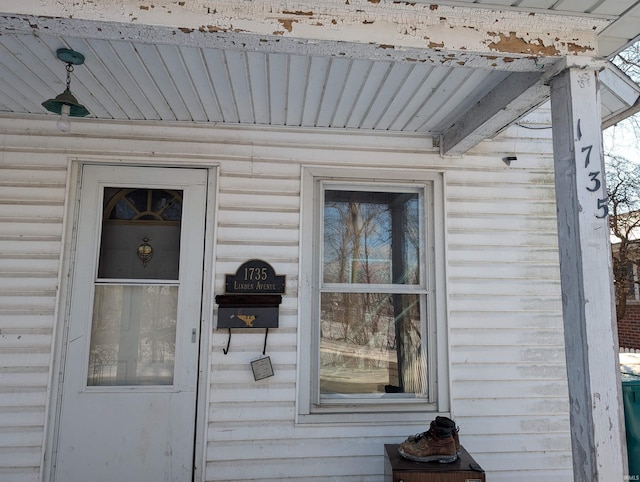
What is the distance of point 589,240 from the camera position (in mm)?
1858

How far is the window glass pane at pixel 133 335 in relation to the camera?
2955 mm

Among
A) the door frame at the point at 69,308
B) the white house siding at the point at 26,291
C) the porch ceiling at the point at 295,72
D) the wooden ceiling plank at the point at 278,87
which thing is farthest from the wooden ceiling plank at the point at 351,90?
the white house siding at the point at 26,291

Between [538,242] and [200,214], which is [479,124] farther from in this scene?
[200,214]

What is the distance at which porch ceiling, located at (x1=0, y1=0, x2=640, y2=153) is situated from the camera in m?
1.87

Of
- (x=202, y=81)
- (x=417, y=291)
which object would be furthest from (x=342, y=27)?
(x=417, y=291)

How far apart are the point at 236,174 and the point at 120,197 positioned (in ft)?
2.68

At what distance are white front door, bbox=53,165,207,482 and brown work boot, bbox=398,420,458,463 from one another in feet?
4.65

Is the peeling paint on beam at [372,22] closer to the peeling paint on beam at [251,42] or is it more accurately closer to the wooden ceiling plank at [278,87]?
the peeling paint on beam at [251,42]

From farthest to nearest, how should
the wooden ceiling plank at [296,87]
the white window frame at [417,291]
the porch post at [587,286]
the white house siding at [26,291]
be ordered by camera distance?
the white window frame at [417,291] → the white house siding at [26,291] → the wooden ceiling plank at [296,87] → the porch post at [587,286]

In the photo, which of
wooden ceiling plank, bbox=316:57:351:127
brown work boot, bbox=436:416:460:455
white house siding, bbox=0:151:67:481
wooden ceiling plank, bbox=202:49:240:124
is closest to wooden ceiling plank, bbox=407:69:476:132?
wooden ceiling plank, bbox=316:57:351:127

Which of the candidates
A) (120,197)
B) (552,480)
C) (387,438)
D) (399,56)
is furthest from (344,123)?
(552,480)

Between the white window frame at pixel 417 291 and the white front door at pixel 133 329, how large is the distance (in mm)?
A: 723

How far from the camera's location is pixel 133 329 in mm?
3006

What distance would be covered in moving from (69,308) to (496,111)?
2932mm
